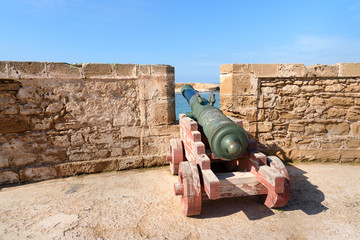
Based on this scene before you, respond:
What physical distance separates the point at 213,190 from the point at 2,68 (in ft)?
10.7

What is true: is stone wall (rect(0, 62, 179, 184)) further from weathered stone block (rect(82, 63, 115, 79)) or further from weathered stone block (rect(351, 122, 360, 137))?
weathered stone block (rect(351, 122, 360, 137))

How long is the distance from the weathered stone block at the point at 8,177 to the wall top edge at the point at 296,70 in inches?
147

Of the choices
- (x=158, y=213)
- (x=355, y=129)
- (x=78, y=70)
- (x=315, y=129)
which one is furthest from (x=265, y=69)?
(x=78, y=70)

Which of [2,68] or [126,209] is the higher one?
[2,68]

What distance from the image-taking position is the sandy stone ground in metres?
2.11

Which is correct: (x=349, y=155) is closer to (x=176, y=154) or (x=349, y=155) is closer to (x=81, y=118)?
(x=176, y=154)

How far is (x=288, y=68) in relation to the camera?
3.82m

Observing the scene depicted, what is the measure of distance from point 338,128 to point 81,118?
4335mm

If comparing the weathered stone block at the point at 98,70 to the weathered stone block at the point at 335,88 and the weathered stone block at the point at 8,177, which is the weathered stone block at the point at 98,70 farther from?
the weathered stone block at the point at 335,88

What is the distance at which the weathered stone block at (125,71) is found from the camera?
3.63m

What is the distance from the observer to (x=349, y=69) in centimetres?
379

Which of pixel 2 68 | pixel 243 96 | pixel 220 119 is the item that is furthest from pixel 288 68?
pixel 2 68

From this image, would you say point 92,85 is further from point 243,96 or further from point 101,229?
point 243,96

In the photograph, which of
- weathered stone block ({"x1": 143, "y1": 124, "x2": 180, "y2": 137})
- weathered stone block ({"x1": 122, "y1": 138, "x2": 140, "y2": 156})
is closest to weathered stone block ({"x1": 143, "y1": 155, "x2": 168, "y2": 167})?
weathered stone block ({"x1": 122, "y1": 138, "x2": 140, "y2": 156})
